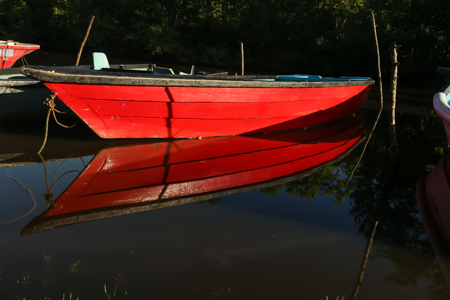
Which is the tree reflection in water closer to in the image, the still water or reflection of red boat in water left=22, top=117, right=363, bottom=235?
the still water

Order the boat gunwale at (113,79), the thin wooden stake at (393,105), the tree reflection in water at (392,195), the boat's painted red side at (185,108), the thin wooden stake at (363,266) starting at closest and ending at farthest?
the thin wooden stake at (363,266)
the tree reflection in water at (392,195)
the boat gunwale at (113,79)
the boat's painted red side at (185,108)
the thin wooden stake at (393,105)

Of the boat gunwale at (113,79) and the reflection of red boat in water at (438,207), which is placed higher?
the boat gunwale at (113,79)

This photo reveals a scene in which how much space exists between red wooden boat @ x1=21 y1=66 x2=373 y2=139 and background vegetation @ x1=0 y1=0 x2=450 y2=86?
12266mm

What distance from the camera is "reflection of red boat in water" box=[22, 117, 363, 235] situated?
16.2 feet

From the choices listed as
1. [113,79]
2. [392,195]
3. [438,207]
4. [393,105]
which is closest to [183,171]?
[113,79]

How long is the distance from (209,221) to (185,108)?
3.12 m

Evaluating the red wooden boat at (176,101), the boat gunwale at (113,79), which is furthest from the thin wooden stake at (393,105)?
the boat gunwale at (113,79)

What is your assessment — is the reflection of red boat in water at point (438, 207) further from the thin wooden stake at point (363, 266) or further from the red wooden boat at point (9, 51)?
the red wooden boat at point (9, 51)

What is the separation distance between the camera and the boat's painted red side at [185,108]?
6.88 m

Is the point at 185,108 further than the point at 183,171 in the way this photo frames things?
Yes

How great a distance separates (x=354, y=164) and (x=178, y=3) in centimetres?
2279

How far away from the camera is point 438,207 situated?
5242 mm

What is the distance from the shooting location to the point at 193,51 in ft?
83.6

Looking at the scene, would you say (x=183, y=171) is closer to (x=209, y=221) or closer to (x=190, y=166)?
(x=190, y=166)
